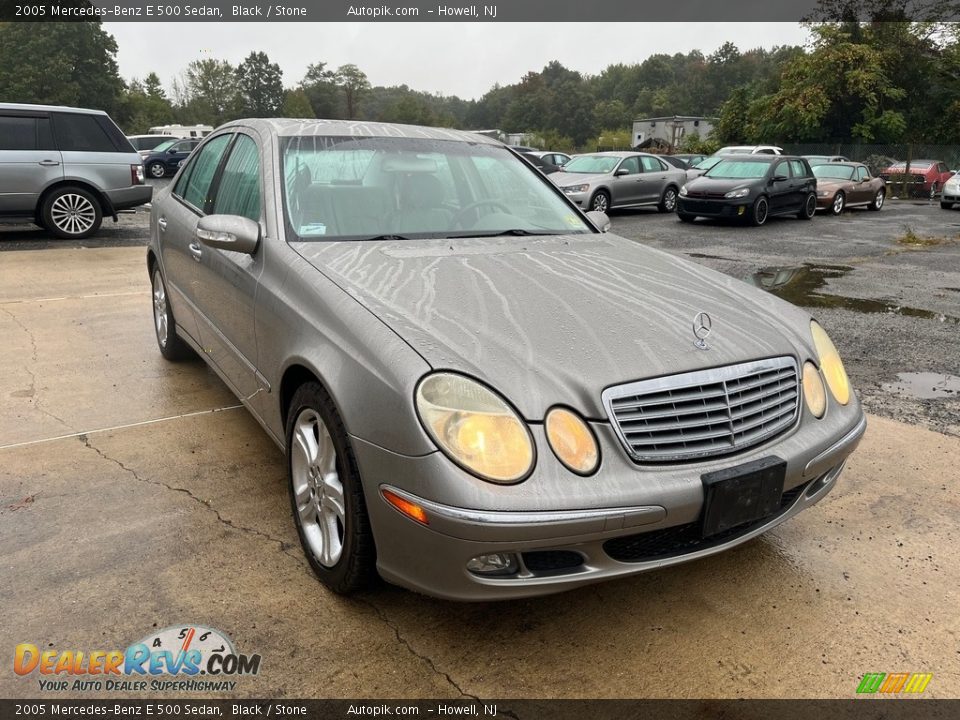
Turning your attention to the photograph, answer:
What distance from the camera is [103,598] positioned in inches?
95.3

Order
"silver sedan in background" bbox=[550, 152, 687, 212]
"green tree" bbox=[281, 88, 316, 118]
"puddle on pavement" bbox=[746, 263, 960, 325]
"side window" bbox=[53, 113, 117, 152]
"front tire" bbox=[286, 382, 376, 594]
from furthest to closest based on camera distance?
1. "green tree" bbox=[281, 88, 316, 118]
2. "silver sedan in background" bbox=[550, 152, 687, 212]
3. "side window" bbox=[53, 113, 117, 152]
4. "puddle on pavement" bbox=[746, 263, 960, 325]
5. "front tire" bbox=[286, 382, 376, 594]

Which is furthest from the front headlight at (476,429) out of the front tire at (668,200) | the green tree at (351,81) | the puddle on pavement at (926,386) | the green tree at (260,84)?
the green tree at (260,84)

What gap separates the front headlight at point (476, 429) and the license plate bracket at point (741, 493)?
0.55 meters

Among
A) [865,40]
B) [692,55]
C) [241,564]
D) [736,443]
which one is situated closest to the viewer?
[736,443]

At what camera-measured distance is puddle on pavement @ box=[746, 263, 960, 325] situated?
720cm

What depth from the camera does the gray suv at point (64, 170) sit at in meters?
9.60

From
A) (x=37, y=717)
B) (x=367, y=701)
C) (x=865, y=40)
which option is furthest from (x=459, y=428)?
(x=865, y=40)

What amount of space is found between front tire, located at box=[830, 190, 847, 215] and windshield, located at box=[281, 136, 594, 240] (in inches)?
667

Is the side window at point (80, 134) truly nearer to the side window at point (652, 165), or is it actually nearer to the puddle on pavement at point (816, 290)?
the puddle on pavement at point (816, 290)

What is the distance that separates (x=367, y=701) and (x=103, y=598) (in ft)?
3.36

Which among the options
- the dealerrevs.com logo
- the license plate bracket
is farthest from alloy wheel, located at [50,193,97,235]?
the license plate bracket

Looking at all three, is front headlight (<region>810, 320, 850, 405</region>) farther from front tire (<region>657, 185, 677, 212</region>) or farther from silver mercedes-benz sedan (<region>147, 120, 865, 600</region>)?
front tire (<region>657, 185, 677, 212</region>)

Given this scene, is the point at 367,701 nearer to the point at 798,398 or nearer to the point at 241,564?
the point at 241,564

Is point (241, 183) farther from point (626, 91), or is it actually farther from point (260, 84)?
point (626, 91)
